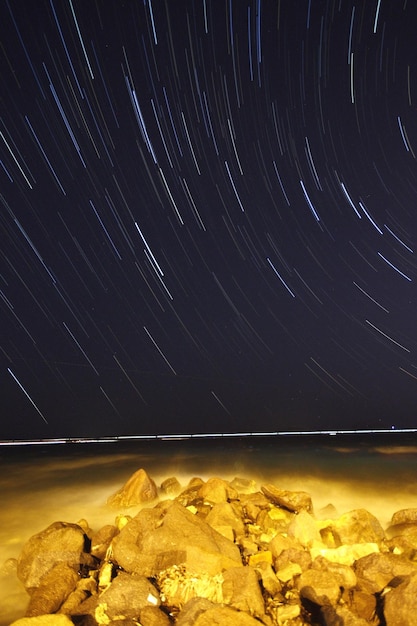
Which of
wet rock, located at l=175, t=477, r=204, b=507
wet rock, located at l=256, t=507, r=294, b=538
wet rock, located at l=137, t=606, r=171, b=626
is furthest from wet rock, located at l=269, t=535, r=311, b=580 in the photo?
wet rock, located at l=175, t=477, r=204, b=507

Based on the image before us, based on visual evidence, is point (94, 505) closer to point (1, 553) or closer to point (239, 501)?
point (1, 553)

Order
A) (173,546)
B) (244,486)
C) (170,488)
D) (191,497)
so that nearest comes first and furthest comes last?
(173,546) → (191,497) → (244,486) → (170,488)

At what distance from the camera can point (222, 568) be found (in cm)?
642

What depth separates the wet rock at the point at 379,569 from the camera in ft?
20.4

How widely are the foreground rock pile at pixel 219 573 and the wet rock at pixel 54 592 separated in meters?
0.02

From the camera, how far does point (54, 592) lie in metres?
6.23

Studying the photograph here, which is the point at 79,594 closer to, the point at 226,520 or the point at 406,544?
the point at 226,520

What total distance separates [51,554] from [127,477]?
1847cm

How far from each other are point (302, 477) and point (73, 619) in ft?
68.2

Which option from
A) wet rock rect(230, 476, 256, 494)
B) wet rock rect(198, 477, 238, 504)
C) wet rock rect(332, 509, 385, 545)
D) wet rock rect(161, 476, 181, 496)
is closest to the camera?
wet rock rect(332, 509, 385, 545)

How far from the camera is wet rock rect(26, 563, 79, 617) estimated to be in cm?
607

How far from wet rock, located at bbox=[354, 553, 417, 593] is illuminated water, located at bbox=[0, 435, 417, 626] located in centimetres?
561

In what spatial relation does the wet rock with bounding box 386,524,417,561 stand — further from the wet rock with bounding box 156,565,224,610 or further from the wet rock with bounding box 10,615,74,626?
the wet rock with bounding box 10,615,74,626

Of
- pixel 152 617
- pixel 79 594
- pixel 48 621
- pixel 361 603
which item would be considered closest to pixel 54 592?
pixel 79 594
